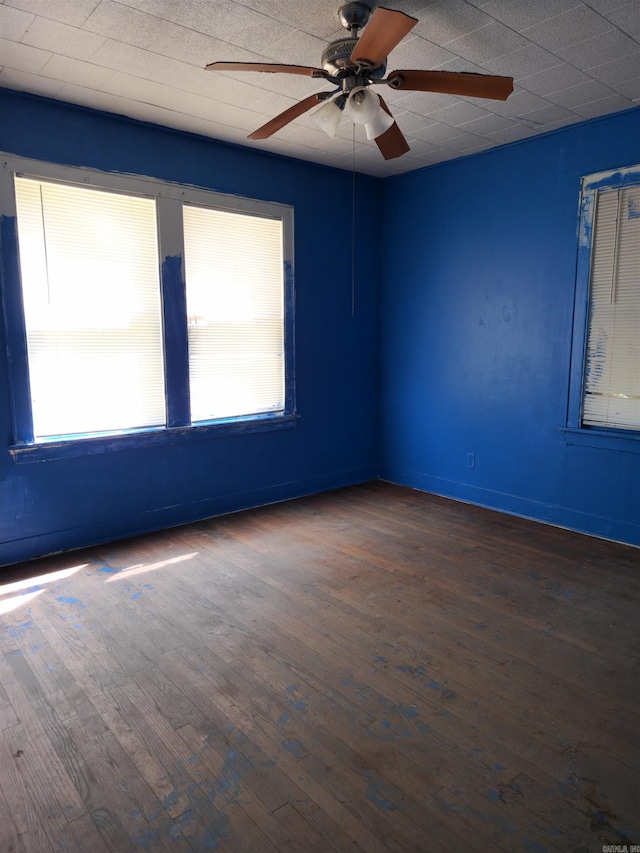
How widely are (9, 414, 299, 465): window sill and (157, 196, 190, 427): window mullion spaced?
0.38 ft

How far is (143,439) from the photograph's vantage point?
404 cm

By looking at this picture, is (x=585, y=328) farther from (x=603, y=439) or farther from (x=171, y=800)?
(x=171, y=800)

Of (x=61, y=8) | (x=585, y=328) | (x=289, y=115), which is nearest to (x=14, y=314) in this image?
(x=61, y=8)

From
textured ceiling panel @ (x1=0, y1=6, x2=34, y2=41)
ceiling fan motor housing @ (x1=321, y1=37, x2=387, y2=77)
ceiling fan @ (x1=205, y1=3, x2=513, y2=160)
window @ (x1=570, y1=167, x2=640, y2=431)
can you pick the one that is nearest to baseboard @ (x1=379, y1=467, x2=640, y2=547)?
window @ (x1=570, y1=167, x2=640, y2=431)

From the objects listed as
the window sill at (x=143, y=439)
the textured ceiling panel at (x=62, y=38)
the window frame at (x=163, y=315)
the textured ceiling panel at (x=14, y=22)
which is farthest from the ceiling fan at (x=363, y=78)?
→ the window sill at (x=143, y=439)

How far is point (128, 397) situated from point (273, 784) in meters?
2.88

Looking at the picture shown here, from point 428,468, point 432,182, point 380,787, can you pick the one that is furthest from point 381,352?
point 380,787

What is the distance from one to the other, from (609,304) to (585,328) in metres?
0.23

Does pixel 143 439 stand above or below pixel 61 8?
below

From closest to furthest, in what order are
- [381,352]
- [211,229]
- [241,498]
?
[211,229]
[241,498]
[381,352]

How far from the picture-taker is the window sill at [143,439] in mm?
3602

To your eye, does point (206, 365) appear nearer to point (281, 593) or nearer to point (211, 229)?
point (211, 229)

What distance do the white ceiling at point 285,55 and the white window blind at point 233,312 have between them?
77 cm

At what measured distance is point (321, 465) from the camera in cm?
526
